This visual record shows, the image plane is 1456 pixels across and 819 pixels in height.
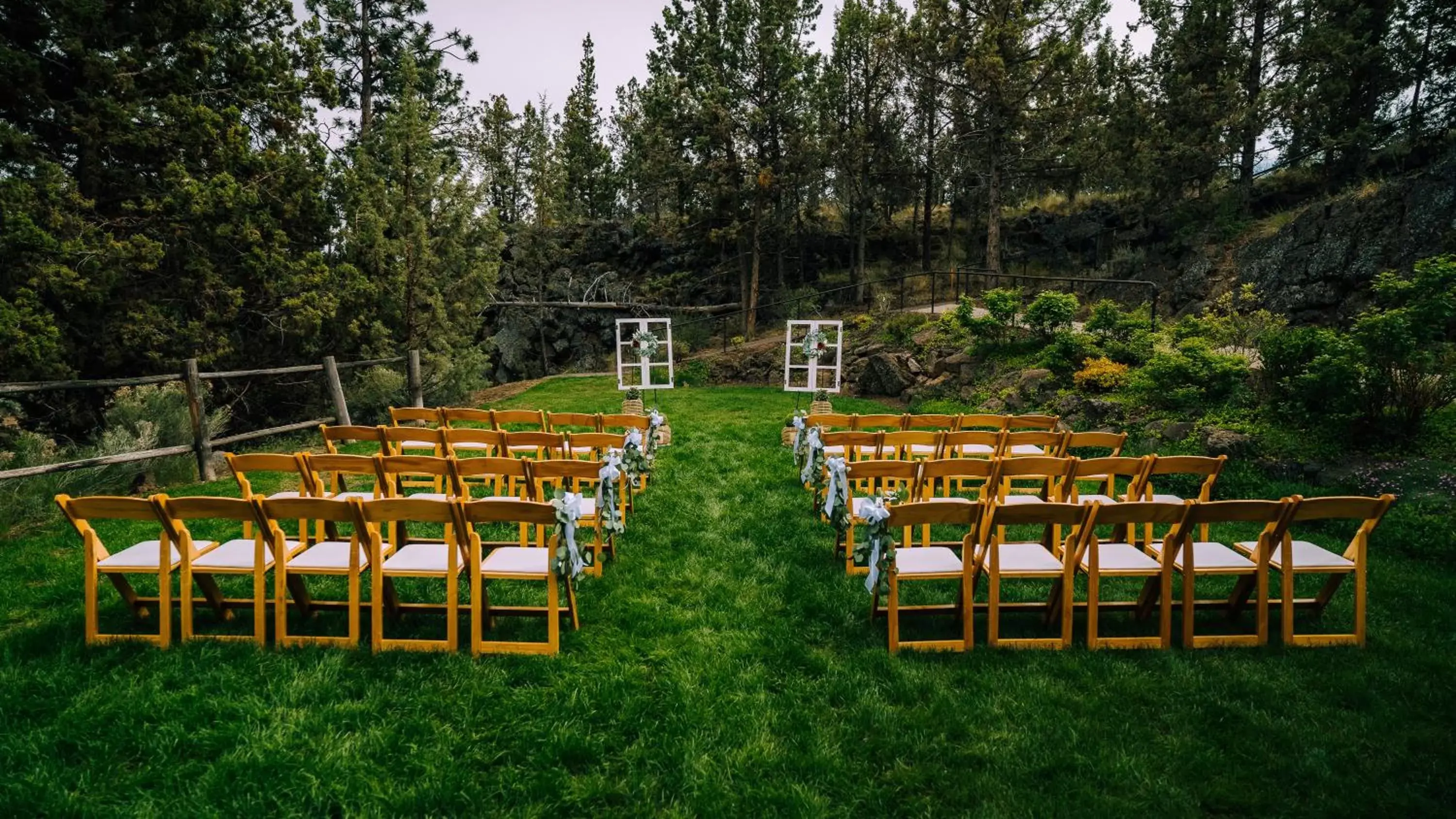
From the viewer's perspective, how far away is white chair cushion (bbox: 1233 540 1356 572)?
396cm

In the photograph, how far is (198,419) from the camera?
8352mm

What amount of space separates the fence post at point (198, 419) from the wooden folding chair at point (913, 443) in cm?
811

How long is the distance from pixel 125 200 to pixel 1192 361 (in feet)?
51.8

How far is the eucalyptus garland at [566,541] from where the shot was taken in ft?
12.4

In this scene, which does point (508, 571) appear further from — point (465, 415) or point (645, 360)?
point (645, 360)

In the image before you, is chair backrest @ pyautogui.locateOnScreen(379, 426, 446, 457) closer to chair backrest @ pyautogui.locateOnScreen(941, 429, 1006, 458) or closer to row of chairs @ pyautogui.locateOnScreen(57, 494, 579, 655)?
row of chairs @ pyautogui.locateOnScreen(57, 494, 579, 655)

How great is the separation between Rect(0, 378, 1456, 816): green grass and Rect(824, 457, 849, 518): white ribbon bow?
38.0 inches

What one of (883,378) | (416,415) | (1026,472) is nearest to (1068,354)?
(883,378)

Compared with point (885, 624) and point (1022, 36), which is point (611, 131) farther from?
point (885, 624)

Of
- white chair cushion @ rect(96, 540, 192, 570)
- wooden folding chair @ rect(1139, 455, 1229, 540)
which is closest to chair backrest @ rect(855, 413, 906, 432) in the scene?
wooden folding chair @ rect(1139, 455, 1229, 540)

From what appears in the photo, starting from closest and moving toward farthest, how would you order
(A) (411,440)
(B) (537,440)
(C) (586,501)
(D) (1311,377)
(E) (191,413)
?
(C) (586,501) → (B) (537,440) → (A) (411,440) → (D) (1311,377) → (E) (191,413)

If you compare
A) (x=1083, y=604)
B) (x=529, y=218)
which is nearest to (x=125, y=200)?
(x=1083, y=604)

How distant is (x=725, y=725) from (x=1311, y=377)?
749cm

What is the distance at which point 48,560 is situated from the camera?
539cm
